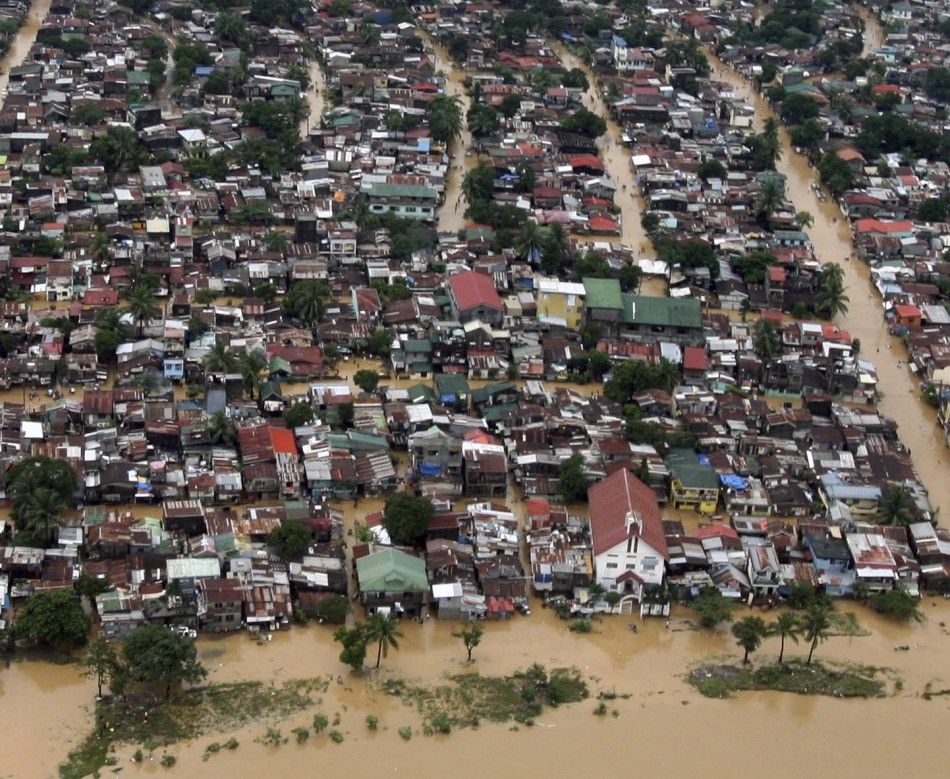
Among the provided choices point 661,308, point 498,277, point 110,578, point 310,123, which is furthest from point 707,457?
point 310,123

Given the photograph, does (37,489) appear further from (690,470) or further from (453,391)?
(690,470)

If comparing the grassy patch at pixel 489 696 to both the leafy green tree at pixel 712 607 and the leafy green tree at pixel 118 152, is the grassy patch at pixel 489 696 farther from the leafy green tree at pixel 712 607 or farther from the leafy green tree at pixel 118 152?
the leafy green tree at pixel 118 152

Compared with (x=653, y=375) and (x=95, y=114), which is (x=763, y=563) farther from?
(x=95, y=114)

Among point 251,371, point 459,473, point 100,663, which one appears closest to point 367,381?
point 251,371

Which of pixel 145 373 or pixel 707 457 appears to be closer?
pixel 707 457

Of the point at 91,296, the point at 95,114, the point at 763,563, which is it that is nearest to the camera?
the point at 763,563

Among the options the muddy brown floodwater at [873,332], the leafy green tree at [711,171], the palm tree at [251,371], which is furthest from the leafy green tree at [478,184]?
the palm tree at [251,371]

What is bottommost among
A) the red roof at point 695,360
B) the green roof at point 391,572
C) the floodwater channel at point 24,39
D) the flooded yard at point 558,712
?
the floodwater channel at point 24,39
